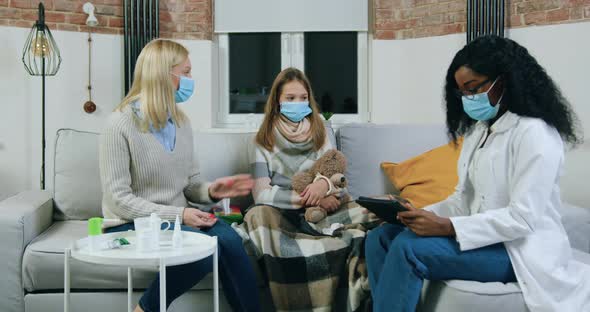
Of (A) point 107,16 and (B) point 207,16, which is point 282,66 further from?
(A) point 107,16

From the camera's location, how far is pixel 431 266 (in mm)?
1783

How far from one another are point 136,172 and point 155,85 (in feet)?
1.07

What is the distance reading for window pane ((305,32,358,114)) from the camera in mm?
4426

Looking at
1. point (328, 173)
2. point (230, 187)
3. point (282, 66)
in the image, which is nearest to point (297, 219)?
point (328, 173)

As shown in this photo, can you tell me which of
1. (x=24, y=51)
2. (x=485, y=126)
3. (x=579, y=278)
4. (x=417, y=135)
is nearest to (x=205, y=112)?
(x=24, y=51)

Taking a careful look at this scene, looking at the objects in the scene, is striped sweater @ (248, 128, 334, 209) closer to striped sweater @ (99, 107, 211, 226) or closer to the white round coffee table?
striped sweater @ (99, 107, 211, 226)

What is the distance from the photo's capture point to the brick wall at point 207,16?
3811mm

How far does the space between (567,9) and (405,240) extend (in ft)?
7.98

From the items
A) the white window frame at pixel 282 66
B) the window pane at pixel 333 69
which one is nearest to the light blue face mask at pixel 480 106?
the white window frame at pixel 282 66

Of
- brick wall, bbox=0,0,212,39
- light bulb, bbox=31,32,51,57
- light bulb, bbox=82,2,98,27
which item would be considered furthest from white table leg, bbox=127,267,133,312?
brick wall, bbox=0,0,212,39

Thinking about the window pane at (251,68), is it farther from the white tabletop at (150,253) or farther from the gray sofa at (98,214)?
the white tabletop at (150,253)

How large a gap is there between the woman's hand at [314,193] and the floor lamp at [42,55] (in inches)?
69.5

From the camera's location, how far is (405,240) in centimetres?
→ 181

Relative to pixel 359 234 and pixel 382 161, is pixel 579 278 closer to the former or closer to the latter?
pixel 359 234
